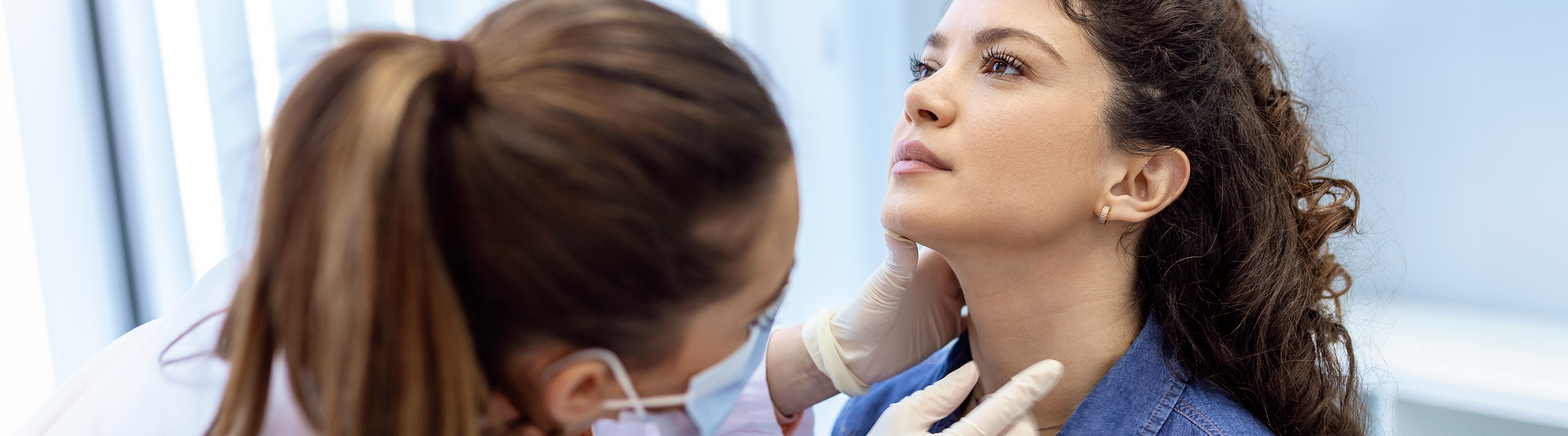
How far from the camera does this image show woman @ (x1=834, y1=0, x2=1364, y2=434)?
3.44 feet

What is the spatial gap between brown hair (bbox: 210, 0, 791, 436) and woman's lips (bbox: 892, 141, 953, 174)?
1.52 ft

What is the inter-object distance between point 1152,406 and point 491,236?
838 mm

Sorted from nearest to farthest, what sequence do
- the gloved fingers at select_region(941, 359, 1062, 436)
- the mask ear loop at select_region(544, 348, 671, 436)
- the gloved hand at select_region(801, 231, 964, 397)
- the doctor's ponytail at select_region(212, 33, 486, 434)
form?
the doctor's ponytail at select_region(212, 33, 486, 434), the mask ear loop at select_region(544, 348, 671, 436), the gloved fingers at select_region(941, 359, 1062, 436), the gloved hand at select_region(801, 231, 964, 397)

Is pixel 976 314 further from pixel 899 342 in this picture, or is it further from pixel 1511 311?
pixel 1511 311

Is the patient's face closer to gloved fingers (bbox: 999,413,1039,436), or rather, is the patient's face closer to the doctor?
gloved fingers (bbox: 999,413,1039,436)

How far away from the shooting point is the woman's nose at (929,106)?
1.08m

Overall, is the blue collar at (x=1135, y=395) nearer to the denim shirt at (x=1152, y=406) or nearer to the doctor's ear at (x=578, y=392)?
the denim shirt at (x=1152, y=406)

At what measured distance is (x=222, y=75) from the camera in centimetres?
123

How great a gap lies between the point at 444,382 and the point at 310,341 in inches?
3.7

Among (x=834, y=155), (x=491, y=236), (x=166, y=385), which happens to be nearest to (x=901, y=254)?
(x=491, y=236)

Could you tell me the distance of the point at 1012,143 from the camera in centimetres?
104

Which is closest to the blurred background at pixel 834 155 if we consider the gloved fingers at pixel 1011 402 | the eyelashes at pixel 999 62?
the eyelashes at pixel 999 62

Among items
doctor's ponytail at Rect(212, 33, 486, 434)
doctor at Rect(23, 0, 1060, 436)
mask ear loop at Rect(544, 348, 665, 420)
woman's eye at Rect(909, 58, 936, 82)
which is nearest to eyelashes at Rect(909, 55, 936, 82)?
woman's eye at Rect(909, 58, 936, 82)

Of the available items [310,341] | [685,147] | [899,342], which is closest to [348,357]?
[310,341]
